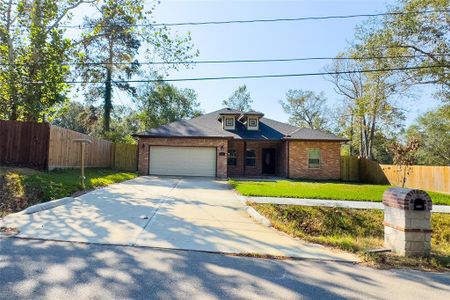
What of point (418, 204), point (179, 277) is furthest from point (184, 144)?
point (179, 277)

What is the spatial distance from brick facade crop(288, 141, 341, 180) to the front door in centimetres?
260

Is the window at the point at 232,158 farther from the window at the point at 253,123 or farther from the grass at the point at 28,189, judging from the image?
the grass at the point at 28,189

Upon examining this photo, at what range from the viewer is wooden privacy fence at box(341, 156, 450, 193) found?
51.4 ft

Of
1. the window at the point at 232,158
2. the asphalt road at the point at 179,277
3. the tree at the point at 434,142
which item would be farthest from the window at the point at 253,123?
the tree at the point at 434,142

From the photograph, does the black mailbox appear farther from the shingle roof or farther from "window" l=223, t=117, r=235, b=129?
"window" l=223, t=117, r=235, b=129

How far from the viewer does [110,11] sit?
53.9 ft

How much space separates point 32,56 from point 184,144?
9.15 meters

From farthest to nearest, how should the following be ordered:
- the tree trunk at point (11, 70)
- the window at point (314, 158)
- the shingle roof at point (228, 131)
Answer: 1. the window at point (314, 158)
2. the shingle roof at point (228, 131)
3. the tree trunk at point (11, 70)

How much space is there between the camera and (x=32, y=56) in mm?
16234

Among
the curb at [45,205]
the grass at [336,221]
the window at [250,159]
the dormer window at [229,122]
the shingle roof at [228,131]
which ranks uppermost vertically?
the dormer window at [229,122]

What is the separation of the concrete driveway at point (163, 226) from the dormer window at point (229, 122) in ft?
42.2

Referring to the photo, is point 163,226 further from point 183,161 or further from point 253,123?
point 253,123

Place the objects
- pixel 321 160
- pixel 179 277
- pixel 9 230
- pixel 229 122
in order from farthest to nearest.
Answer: pixel 229 122, pixel 321 160, pixel 9 230, pixel 179 277

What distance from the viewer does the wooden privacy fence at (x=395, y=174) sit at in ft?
51.4
